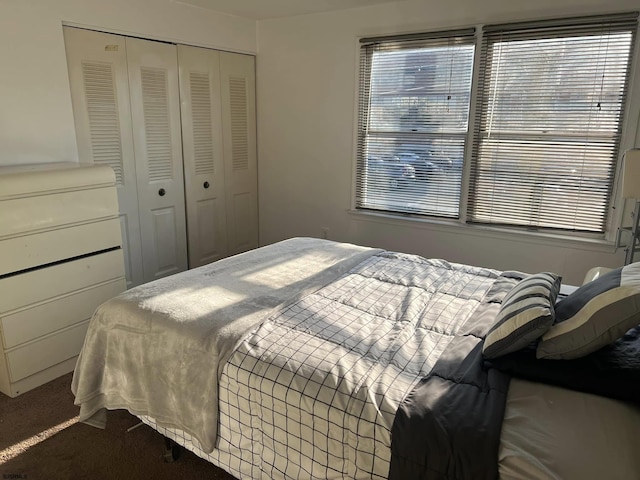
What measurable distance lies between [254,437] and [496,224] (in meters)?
2.46

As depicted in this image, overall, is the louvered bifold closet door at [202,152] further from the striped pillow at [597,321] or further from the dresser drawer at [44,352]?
the striped pillow at [597,321]

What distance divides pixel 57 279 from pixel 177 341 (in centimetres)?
120

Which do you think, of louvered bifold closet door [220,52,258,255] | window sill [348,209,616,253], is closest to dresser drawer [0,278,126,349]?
louvered bifold closet door [220,52,258,255]

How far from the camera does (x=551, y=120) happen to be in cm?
303

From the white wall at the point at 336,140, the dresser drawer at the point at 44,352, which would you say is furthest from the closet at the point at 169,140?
the dresser drawer at the point at 44,352

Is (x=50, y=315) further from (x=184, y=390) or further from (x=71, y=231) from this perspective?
(x=184, y=390)

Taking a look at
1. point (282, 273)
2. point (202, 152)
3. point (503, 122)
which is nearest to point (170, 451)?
point (282, 273)

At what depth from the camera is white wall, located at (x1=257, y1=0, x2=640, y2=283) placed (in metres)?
3.13

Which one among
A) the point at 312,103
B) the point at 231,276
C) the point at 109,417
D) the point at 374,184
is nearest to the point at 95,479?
the point at 109,417

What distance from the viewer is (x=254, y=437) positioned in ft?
5.05

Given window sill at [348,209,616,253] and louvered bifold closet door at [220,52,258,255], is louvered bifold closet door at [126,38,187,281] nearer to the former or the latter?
louvered bifold closet door at [220,52,258,255]

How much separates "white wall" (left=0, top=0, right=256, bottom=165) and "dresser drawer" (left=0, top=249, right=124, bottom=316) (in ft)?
2.38

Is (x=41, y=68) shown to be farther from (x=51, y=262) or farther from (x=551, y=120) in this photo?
(x=551, y=120)

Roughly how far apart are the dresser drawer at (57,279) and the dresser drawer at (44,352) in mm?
223
